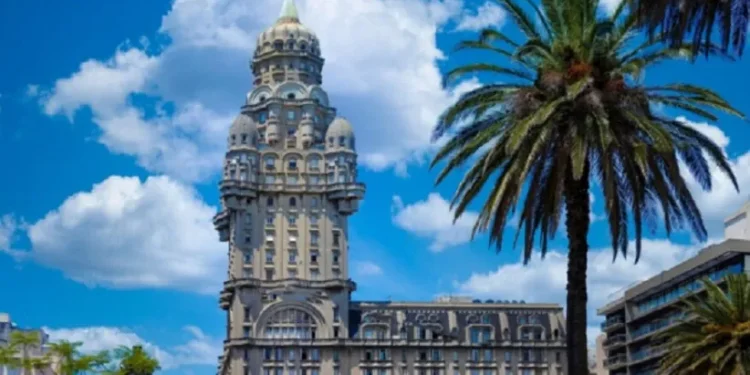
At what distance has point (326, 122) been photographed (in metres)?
184

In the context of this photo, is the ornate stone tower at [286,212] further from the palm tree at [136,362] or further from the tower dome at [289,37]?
the palm tree at [136,362]

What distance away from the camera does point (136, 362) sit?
115938 millimetres

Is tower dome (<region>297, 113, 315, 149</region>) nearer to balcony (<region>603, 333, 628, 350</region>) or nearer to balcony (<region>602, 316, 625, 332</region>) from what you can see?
balcony (<region>602, 316, 625, 332</region>)

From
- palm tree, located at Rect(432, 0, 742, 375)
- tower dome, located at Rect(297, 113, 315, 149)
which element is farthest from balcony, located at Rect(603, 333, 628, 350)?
palm tree, located at Rect(432, 0, 742, 375)

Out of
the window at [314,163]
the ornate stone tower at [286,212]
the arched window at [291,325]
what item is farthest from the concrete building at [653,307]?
the window at [314,163]

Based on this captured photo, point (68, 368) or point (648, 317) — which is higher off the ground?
point (648, 317)

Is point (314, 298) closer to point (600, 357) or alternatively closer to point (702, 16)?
point (600, 357)

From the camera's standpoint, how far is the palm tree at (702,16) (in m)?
34.0

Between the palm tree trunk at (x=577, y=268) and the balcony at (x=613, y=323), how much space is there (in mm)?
113629

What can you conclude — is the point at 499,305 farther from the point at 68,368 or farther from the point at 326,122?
the point at 68,368

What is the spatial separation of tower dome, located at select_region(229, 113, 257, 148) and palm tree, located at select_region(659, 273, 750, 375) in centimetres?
10792

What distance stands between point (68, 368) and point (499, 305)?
90.0 m

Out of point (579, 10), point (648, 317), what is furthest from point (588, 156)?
point (648, 317)

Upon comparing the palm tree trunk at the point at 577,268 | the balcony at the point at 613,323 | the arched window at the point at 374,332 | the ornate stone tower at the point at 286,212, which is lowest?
the palm tree trunk at the point at 577,268
